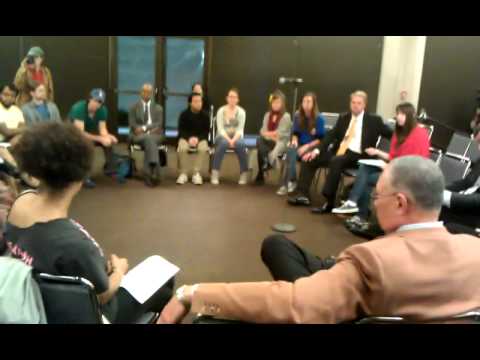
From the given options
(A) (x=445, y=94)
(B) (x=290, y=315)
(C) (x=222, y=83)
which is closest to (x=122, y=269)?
(B) (x=290, y=315)

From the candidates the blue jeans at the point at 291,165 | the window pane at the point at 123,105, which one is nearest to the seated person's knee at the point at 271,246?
the blue jeans at the point at 291,165

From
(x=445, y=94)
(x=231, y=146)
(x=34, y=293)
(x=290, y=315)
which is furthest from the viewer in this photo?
(x=445, y=94)

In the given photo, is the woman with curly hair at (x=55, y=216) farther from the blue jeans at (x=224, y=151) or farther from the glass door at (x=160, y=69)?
the glass door at (x=160, y=69)

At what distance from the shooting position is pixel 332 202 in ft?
15.8

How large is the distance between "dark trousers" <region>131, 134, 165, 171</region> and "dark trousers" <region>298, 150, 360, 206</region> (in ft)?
5.62

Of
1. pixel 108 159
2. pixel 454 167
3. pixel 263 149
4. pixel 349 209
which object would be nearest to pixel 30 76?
pixel 108 159

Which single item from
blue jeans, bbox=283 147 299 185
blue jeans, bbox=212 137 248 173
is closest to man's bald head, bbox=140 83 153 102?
blue jeans, bbox=212 137 248 173

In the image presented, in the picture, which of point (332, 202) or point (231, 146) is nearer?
point (332, 202)

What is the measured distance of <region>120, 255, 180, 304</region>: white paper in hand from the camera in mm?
1740

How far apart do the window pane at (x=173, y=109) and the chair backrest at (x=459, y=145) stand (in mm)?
4903

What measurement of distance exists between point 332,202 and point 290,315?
12.1ft

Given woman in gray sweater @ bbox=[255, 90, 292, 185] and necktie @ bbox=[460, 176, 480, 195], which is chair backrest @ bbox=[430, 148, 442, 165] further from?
woman in gray sweater @ bbox=[255, 90, 292, 185]

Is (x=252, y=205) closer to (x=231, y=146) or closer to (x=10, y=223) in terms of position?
(x=231, y=146)
